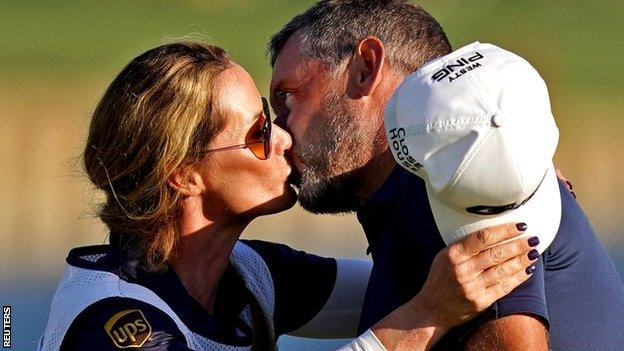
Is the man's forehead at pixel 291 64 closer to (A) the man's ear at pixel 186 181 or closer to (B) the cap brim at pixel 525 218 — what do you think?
(A) the man's ear at pixel 186 181

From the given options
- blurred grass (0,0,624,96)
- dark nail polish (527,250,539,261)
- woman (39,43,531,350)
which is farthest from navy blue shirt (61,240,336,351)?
blurred grass (0,0,624,96)

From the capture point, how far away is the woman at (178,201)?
2.19m

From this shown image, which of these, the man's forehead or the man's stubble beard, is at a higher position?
the man's forehead

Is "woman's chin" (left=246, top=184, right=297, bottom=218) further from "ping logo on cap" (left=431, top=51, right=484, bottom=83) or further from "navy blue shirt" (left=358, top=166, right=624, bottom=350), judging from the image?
"ping logo on cap" (left=431, top=51, right=484, bottom=83)

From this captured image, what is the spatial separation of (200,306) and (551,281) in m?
0.77

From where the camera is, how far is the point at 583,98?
20.9 ft

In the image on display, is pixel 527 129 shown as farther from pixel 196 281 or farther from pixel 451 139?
pixel 196 281

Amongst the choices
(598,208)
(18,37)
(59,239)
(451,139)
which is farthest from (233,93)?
(18,37)

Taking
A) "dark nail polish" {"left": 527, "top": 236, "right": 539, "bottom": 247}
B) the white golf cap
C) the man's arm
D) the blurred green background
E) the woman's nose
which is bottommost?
the blurred green background

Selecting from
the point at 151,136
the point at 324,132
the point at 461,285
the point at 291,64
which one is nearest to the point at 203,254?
the point at 151,136

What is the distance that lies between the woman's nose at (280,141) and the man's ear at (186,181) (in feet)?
0.63

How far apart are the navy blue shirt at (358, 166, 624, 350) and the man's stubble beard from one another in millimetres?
422

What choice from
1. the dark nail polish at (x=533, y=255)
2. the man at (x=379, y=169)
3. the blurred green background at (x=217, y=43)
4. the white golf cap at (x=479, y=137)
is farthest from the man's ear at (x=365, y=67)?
the blurred green background at (x=217, y=43)

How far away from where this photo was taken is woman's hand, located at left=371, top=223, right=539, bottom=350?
1.82m
